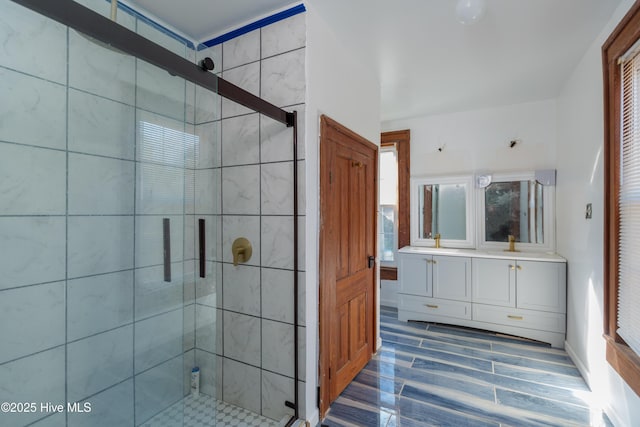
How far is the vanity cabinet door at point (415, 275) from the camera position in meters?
3.31

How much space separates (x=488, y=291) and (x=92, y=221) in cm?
334

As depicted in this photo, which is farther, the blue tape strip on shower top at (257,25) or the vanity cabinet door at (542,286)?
the vanity cabinet door at (542,286)

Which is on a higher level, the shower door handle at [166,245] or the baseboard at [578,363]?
the shower door handle at [166,245]

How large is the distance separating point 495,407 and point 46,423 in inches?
91.8

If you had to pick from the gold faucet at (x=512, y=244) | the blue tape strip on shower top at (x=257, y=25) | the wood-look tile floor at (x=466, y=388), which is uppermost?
the blue tape strip on shower top at (x=257, y=25)

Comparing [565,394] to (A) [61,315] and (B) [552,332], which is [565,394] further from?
(A) [61,315]

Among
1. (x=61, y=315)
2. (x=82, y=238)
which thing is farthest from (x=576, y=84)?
(x=61, y=315)

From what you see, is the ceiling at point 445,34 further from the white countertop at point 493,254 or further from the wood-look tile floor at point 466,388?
the wood-look tile floor at point 466,388

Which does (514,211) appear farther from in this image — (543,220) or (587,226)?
(587,226)

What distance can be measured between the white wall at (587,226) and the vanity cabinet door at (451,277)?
0.84 m

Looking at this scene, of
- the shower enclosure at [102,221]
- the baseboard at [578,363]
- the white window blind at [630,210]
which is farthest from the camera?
the baseboard at [578,363]

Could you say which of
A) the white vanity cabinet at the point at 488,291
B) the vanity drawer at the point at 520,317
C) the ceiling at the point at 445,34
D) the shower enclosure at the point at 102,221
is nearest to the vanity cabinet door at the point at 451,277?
the white vanity cabinet at the point at 488,291

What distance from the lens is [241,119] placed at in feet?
6.10

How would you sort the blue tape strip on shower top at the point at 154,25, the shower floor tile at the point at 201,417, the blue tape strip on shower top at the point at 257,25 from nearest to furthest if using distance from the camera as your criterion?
the blue tape strip on shower top at the point at 154,25 → the shower floor tile at the point at 201,417 → the blue tape strip on shower top at the point at 257,25
